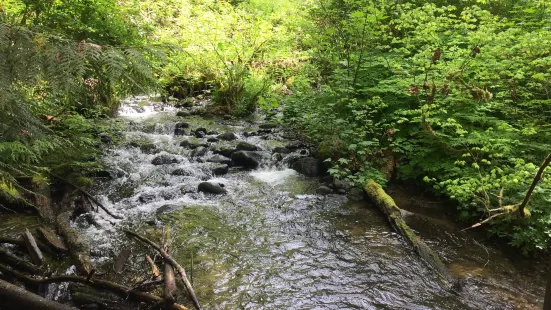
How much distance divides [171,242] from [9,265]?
74.0 inches

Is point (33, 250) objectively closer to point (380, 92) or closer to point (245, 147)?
point (245, 147)

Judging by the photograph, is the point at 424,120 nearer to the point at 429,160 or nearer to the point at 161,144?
the point at 429,160

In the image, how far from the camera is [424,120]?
614 centimetres

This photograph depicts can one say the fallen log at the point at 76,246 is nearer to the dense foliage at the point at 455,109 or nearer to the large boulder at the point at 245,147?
the dense foliage at the point at 455,109

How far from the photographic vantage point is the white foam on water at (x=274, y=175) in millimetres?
7766

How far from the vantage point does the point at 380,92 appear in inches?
301

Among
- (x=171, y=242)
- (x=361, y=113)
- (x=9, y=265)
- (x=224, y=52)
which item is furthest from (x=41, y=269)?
(x=224, y=52)

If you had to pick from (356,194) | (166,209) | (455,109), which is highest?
(455,109)

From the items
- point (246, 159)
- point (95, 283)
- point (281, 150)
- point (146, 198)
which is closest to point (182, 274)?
point (95, 283)

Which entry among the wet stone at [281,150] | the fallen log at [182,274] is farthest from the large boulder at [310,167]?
the fallen log at [182,274]

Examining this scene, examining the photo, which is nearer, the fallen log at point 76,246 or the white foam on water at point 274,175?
the fallen log at point 76,246

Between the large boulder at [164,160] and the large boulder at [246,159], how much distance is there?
1.44 meters

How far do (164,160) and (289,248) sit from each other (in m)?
4.48

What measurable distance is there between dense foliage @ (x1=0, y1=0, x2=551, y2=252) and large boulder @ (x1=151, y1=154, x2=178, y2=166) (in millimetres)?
1548
